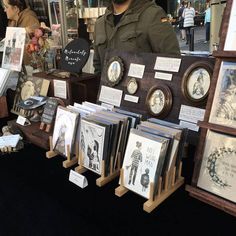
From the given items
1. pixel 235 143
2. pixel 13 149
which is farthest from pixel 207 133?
pixel 13 149

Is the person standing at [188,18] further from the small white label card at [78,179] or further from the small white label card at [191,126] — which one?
the small white label card at [78,179]

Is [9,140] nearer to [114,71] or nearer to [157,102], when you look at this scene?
[114,71]

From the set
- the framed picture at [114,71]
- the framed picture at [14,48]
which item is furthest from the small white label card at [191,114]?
the framed picture at [14,48]

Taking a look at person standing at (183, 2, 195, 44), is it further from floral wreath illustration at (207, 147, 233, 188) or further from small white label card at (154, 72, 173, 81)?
floral wreath illustration at (207, 147, 233, 188)

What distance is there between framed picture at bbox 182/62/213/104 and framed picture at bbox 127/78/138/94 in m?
0.23

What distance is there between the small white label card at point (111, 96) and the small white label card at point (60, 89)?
22 cm

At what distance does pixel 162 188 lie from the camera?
3.00 ft

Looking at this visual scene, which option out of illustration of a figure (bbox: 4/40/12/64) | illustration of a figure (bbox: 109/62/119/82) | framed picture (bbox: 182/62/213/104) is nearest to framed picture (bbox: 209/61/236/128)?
framed picture (bbox: 182/62/213/104)

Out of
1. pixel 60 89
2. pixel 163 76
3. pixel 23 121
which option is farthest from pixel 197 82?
pixel 23 121

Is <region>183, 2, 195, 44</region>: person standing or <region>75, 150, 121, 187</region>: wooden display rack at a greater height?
<region>183, 2, 195, 44</region>: person standing

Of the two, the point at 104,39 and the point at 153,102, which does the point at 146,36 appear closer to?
the point at 104,39

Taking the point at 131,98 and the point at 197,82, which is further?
the point at 131,98

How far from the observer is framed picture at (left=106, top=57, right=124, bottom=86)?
1.29m

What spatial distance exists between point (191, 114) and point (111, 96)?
15.7 inches
